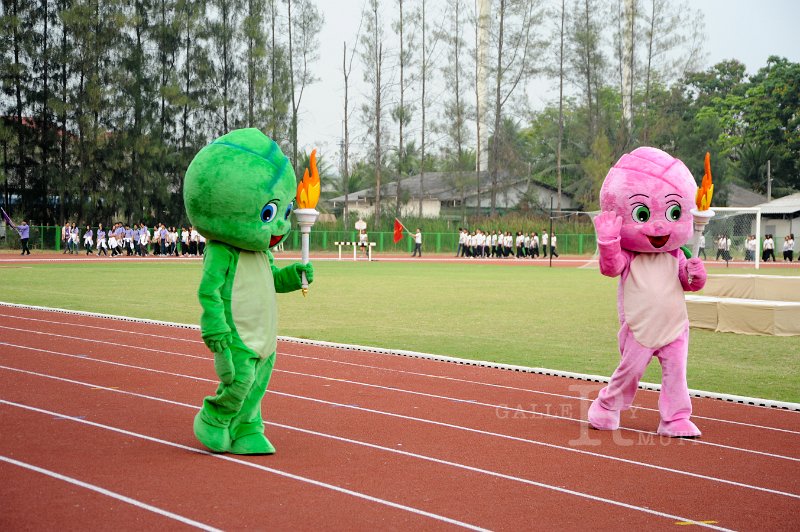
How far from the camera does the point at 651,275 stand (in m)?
8.20

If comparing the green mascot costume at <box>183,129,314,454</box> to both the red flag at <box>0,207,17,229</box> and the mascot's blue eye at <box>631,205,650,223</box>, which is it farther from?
the red flag at <box>0,207,17,229</box>

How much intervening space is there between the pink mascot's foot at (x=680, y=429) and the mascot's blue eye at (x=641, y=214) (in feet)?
5.57

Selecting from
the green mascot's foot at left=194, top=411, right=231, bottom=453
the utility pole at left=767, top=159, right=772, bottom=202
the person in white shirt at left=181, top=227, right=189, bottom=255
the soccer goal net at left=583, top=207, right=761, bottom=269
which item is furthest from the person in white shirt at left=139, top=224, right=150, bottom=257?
the green mascot's foot at left=194, top=411, right=231, bottom=453

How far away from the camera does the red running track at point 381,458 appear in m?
5.64

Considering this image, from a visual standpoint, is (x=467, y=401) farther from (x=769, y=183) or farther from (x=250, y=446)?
(x=769, y=183)

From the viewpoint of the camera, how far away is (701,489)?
20.8 feet

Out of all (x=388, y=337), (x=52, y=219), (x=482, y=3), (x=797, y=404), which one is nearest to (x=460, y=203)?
(x=482, y=3)

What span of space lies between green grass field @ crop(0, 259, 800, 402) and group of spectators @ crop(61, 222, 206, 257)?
1770 centimetres

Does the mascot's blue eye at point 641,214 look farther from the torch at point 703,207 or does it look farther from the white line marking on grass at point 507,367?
the white line marking on grass at point 507,367

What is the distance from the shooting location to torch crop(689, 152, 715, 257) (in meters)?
7.65

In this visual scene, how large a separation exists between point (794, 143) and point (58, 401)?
7054cm

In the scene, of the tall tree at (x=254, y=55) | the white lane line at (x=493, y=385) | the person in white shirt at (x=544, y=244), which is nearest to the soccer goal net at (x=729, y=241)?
the person in white shirt at (x=544, y=244)

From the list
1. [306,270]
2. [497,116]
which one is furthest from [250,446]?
[497,116]

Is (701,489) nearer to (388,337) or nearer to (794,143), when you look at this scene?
(388,337)
